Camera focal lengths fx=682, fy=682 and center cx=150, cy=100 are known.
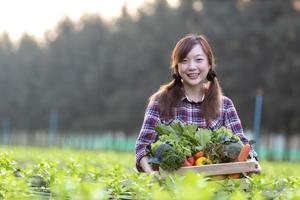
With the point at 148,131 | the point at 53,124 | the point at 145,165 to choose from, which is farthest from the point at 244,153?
the point at 53,124

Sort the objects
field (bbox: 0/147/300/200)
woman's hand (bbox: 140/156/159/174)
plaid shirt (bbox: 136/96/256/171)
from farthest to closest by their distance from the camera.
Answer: plaid shirt (bbox: 136/96/256/171), woman's hand (bbox: 140/156/159/174), field (bbox: 0/147/300/200)

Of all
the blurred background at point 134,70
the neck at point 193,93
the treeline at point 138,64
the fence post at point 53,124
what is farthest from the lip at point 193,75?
the fence post at point 53,124

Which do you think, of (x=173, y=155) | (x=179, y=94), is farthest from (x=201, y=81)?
(x=173, y=155)

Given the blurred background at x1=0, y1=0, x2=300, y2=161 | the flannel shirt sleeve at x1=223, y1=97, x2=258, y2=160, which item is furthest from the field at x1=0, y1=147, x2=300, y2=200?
the blurred background at x1=0, y1=0, x2=300, y2=161

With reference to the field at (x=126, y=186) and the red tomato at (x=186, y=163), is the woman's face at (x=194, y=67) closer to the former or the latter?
the field at (x=126, y=186)

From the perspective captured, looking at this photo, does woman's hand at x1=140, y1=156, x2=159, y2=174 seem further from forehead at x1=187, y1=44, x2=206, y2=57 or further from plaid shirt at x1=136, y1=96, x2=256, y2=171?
forehead at x1=187, y1=44, x2=206, y2=57

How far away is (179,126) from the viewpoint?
3.78 meters

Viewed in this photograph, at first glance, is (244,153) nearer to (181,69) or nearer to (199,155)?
(199,155)

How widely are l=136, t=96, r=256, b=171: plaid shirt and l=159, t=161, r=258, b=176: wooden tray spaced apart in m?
0.71

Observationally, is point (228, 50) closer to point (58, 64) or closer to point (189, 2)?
point (189, 2)

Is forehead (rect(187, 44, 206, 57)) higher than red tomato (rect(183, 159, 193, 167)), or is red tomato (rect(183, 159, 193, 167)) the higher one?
forehead (rect(187, 44, 206, 57))

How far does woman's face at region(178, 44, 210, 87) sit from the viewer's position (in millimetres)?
4332

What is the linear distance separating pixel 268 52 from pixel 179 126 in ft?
86.3

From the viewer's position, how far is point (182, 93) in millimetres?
4449
